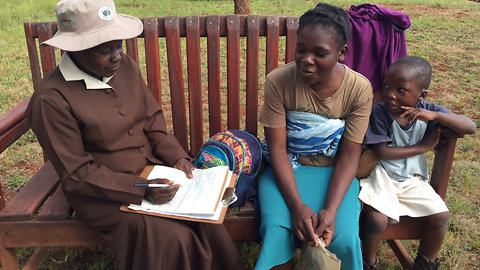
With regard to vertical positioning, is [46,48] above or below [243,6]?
above

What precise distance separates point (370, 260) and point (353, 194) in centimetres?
44

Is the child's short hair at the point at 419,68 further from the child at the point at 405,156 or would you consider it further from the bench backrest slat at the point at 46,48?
the bench backrest slat at the point at 46,48

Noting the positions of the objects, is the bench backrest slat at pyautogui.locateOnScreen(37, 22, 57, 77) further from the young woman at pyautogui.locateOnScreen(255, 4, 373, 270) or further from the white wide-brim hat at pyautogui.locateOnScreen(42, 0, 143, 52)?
the young woman at pyautogui.locateOnScreen(255, 4, 373, 270)

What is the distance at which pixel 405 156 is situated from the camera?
2467mm

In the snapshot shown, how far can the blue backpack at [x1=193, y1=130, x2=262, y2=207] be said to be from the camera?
2533 millimetres

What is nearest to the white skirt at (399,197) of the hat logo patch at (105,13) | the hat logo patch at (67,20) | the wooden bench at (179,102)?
the wooden bench at (179,102)

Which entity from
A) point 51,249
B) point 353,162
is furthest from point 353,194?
point 51,249

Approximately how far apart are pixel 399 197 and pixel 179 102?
1.57m

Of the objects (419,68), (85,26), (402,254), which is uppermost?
(85,26)

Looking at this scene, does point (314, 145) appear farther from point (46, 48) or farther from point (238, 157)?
point (46, 48)

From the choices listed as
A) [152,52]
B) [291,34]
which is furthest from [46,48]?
[291,34]

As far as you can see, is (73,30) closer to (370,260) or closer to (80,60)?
(80,60)

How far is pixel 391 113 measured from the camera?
2521mm

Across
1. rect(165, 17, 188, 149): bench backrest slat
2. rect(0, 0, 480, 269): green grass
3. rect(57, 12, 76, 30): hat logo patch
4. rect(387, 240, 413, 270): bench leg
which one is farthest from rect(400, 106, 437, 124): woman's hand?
rect(57, 12, 76, 30): hat logo patch
